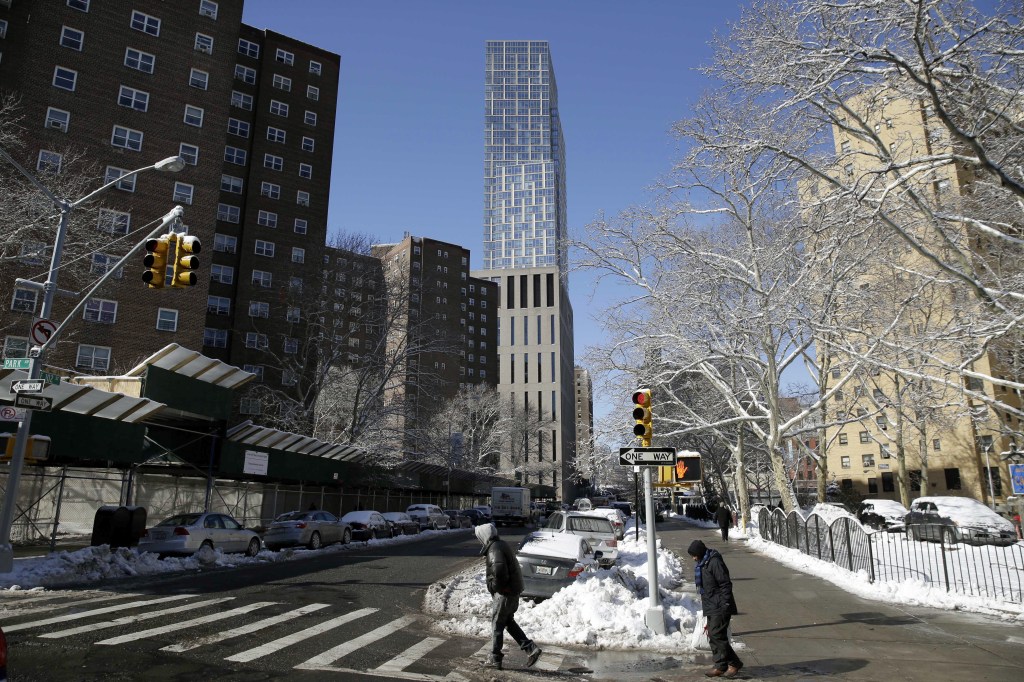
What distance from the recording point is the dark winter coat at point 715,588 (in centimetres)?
831

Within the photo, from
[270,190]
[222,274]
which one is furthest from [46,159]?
[270,190]

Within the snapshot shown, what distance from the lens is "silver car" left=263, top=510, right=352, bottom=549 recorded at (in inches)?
938

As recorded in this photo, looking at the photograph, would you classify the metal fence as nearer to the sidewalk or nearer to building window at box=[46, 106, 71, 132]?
the sidewalk

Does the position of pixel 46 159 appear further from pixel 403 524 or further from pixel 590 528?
pixel 590 528

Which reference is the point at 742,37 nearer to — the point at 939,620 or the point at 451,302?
the point at 939,620

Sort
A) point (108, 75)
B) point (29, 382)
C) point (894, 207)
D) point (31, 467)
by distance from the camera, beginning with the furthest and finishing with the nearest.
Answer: point (108, 75), point (31, 467), point (894, 207), point (29, 382)

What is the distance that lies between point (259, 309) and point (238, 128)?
52.5ft

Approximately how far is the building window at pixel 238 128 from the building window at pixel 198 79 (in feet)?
26.0

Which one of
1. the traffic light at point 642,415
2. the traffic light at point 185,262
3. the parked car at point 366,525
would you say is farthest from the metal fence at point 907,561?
the parked car at point 366,525

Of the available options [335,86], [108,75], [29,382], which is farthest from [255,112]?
[29,382]

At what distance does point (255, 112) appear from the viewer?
191 ft

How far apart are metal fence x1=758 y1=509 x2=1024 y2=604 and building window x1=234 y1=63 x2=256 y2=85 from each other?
55.3 metres

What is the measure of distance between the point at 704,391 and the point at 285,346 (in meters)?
30.7

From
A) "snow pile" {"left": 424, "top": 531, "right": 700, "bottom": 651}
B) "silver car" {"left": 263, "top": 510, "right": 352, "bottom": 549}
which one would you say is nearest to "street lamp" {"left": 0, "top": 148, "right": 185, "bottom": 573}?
"snow pile" {"left": 424, "top": 531, "right": 700, "bottom": 651}
